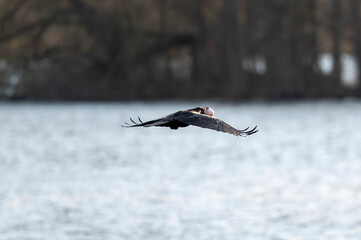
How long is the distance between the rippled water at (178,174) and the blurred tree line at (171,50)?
1.52 m

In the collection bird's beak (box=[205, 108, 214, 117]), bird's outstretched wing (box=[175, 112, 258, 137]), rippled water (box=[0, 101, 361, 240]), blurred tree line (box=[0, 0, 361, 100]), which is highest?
blurred tree line (box=[0, 0, 361, 100])

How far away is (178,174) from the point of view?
32969 mm

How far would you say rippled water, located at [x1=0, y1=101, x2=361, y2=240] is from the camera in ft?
76.5

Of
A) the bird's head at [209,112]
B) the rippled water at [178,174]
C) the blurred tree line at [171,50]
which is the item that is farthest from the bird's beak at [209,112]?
the blurred tree line at [171,50]

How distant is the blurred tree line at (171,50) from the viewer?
51.8m

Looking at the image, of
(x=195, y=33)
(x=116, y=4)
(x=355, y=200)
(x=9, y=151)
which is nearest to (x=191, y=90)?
(x=195, y=33)

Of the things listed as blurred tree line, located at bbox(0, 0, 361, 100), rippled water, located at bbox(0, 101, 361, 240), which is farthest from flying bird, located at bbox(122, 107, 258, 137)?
blurred tree line, located at bbox(0, 0, 361, 100)

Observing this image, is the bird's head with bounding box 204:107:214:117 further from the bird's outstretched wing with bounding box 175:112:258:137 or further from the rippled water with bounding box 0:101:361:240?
the rippled water with bounding box 0:101:361:240

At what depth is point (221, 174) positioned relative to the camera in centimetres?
3325

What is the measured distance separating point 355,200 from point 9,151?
18.1m

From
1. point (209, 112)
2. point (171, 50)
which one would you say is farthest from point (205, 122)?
point (171, 50)

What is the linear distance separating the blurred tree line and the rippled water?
1.52m

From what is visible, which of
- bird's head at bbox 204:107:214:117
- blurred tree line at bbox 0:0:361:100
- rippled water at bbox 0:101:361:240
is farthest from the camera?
blurred tree line at bbox 0:0:361:100

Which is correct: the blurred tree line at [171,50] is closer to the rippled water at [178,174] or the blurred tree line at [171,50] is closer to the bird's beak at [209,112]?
the rippled water at [178,174]
